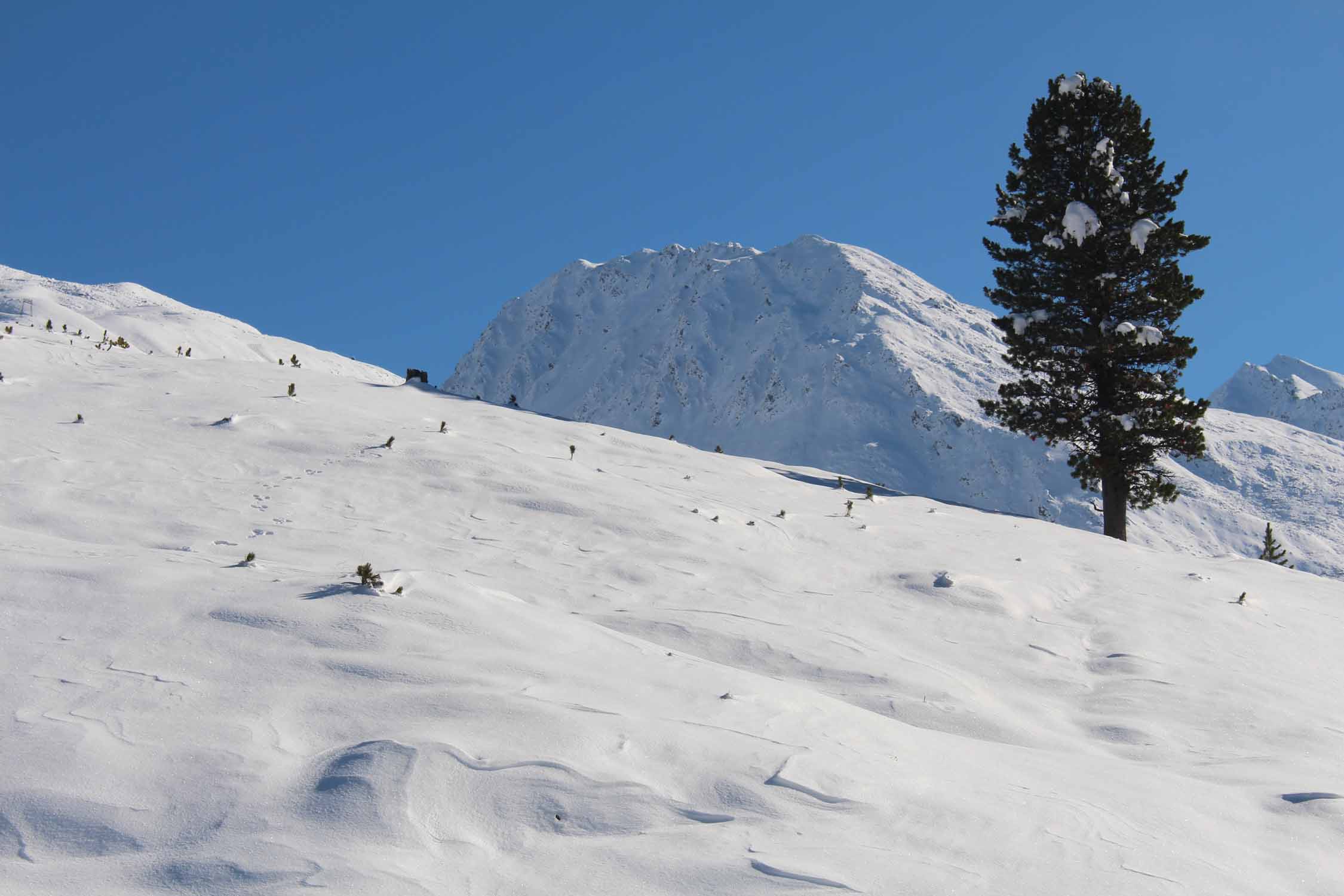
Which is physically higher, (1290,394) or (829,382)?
(1290,394)

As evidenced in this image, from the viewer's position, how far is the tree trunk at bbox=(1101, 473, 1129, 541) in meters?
19.8

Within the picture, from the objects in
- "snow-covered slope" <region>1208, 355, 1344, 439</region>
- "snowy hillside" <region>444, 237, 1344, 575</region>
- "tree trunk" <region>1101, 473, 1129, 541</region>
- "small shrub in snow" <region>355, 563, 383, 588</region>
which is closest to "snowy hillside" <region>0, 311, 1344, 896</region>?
"small shrub in snow" <region>355, 563, 383, 588</region>

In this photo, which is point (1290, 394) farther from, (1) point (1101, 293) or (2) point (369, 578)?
(2) point (369, 578)

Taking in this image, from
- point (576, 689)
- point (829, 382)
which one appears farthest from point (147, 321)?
point (576, 689)

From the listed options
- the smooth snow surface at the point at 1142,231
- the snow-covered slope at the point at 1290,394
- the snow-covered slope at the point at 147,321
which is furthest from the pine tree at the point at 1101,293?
the snow-covered slope at the point at 1290,394

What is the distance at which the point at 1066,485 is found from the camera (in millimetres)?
42375

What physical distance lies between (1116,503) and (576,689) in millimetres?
18128

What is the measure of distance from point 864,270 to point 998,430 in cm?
2283

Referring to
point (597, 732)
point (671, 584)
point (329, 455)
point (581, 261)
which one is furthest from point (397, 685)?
point (581, 261)

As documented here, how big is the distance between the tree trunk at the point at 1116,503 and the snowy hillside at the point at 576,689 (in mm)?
8743

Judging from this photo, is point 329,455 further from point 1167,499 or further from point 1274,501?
point 1274,501

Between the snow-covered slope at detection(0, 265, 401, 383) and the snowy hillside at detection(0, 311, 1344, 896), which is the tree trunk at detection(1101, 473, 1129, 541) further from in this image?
the snow-covered slope at detection(0, 265, 401, 383)

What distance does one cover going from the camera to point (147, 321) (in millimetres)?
47281

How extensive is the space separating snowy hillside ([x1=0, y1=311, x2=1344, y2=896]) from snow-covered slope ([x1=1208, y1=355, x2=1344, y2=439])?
59747mm
